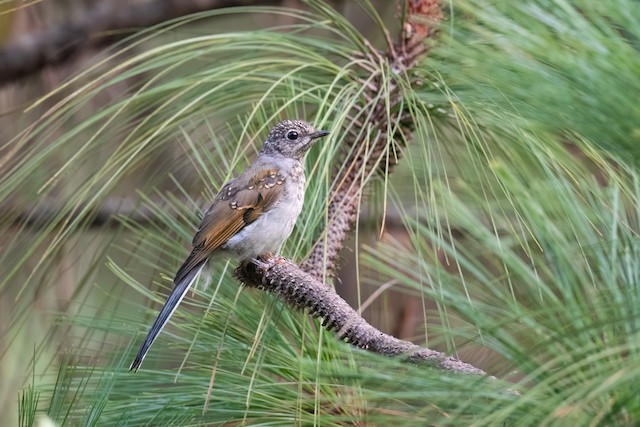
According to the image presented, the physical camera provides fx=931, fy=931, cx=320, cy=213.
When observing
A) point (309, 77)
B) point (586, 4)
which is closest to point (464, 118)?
point (586, 4)

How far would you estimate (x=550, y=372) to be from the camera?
4.41 ft

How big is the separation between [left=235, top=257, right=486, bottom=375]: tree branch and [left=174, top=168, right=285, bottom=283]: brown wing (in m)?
0.45

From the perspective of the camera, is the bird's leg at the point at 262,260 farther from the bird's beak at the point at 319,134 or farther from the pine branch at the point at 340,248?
the bird's beak at the point at 319,134

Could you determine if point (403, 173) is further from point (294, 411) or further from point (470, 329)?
point (470, 329)

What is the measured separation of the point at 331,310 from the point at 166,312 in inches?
22.3

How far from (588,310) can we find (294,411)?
2.23ft

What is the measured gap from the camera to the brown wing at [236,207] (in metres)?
2.65

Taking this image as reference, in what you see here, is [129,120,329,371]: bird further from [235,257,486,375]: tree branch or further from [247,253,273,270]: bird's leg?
[235,257,486,375]: tree branch

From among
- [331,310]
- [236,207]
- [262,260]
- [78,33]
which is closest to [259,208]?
[236,207]

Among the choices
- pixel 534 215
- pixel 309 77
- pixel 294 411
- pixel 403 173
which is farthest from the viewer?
pixel 403 173

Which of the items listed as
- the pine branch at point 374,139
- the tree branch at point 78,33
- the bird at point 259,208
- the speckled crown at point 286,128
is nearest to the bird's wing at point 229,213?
the bird at point 259,208

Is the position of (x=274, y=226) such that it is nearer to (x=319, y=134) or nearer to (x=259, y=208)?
(x=259, y=208)

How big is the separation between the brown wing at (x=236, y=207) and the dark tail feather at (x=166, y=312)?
0.30 feet

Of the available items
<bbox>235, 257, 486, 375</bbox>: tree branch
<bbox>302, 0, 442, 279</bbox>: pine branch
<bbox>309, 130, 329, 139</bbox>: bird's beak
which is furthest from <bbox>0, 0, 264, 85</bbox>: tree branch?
<bbox>235, 257, 486, 375</bbox>: tree branch
